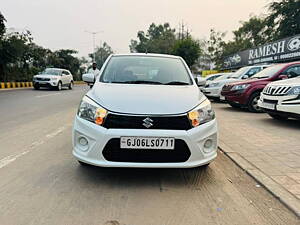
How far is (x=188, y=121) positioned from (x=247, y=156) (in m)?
1.79

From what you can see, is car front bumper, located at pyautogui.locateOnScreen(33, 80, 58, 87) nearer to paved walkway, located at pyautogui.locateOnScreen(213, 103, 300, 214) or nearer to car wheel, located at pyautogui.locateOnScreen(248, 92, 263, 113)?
car wheel, located at pyautogui.locateOnScreen(248, 92, 263, 113)

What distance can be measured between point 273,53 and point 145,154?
59.1ft

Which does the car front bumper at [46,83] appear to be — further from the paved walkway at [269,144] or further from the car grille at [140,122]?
the car grille at [140,122]

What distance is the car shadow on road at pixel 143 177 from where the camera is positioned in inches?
133

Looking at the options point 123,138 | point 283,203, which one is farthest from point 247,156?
point 123,138

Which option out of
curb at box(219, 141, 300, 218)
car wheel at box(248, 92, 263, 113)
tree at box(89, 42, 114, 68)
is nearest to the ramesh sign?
car wheel at box(248, 92, 263, 113)

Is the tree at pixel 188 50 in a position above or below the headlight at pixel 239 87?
above

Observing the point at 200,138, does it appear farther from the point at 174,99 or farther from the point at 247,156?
the point at 247,156

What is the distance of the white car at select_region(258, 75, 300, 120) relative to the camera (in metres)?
6.41

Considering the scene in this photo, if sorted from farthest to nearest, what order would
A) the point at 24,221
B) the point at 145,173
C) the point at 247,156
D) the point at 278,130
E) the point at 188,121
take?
the point at 278,130
the point at 247,156
the point at 145,173
the point at 188,121
the point at 24,221

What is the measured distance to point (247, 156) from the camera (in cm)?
448

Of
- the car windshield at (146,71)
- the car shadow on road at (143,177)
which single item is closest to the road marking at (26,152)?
the car shadow on road at (143,177)

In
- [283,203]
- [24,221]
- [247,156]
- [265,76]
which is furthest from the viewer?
[265,76]

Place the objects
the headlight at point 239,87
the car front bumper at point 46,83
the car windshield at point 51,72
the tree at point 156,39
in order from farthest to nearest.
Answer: the tree at point 156,39
the car windshield at point 51,72
the car front bumper at point 46,83
the headlight at point 239,87
